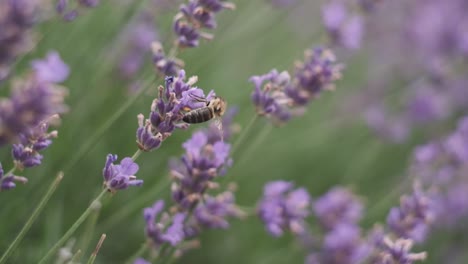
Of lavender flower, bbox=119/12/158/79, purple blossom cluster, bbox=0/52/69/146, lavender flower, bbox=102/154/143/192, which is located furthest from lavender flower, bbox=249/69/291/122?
lavender flower, bbox=119/12/158/79

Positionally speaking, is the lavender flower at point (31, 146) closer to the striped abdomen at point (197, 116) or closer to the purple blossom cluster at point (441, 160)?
the striped abdomen at point (197, 116)

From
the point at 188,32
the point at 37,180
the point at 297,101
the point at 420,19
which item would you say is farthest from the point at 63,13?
the point at 420,19

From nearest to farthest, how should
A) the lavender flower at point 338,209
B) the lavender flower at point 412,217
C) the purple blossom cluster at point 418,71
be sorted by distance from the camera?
the lavender flower at point 412,217
the lavender flower at point 338,209
the purple blossom cluster at point 418,71

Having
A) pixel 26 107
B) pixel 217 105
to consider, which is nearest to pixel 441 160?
pixel 217 105

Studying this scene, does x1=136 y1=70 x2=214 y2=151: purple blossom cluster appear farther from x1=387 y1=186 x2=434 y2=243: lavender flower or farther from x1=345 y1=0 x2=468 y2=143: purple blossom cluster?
x1=345 y1=0 x2=468 y2=143: purple blossom cluster

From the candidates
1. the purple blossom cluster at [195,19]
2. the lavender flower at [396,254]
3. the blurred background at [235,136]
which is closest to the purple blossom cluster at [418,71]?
the blurred background at [235,136]
